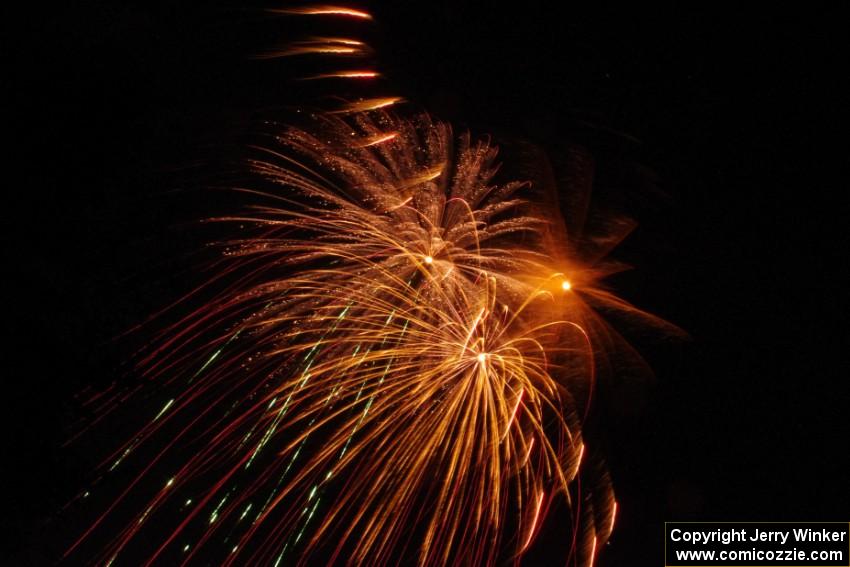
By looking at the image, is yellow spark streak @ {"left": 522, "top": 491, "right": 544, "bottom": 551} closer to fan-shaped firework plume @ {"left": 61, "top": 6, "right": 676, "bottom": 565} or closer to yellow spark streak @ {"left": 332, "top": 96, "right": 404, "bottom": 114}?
fan-shaped firework plume @ {"left": 61, "top": 6, "right": 676, "bottom": 565}

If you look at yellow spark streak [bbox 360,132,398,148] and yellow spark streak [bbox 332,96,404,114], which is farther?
yellow spark streak [bbox 360,132,398,148]

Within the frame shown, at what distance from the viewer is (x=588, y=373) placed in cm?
580

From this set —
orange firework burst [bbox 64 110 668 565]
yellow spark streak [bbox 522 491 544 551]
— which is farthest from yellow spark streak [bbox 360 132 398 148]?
yellow spark streak [bbox 522 491 544 551]

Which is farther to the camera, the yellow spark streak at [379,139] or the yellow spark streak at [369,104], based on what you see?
the yellow spark streak at [379,139]

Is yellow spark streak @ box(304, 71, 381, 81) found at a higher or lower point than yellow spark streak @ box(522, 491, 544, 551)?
higher

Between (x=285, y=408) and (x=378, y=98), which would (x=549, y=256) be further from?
(x=285, y=408)

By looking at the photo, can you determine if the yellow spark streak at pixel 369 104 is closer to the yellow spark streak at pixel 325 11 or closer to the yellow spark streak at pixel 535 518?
the yellow spark streak at pixel 325 11

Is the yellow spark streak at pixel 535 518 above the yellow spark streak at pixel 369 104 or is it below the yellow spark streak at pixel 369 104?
below

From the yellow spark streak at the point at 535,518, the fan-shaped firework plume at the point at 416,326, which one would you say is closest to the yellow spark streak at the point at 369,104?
the fan-shaped firework plume at the point at 416,326

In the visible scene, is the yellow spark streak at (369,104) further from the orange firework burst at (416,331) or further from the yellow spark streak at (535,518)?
the yellow spark streak at (535,518)

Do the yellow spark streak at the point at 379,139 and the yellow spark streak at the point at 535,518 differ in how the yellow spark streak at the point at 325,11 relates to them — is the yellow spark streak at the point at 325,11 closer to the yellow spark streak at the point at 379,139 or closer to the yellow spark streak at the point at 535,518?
the yellow spark streak at the point at 379,139

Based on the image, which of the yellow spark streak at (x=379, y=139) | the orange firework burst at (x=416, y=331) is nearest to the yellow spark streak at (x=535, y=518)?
the orange firework burst at (x=416, y=331)

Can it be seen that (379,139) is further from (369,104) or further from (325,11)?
(325,11)

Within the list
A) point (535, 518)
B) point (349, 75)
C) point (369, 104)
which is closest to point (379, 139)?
point (369, 104)
